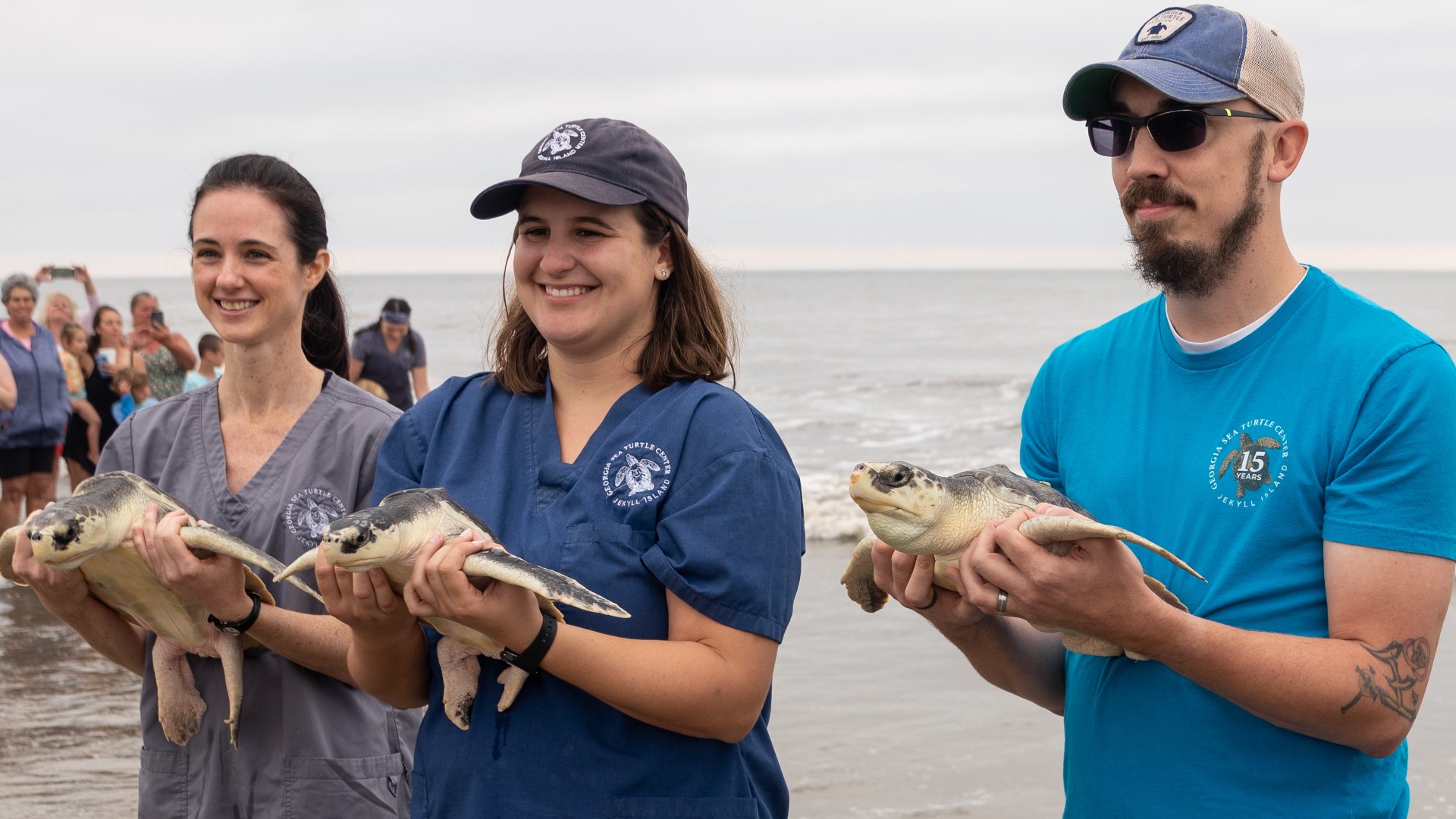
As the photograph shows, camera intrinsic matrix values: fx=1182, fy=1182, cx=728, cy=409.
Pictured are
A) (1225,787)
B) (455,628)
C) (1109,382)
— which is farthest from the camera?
(1109,382)

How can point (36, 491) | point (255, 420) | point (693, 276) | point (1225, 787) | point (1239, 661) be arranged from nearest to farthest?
1. point (1239, 661)
2. point (1225, 787)
3. point (693, 276)
4. point (255, 420)
5. point (36, 491)

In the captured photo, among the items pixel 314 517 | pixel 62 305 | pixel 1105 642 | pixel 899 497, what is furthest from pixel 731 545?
pixel 62 305

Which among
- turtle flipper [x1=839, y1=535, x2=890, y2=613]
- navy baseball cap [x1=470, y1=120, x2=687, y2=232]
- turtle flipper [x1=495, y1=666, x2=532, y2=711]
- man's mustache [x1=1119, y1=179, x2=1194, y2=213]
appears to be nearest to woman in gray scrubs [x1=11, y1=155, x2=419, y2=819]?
turtle flipper [x1=495, y1=666, x2=532, y2=711]

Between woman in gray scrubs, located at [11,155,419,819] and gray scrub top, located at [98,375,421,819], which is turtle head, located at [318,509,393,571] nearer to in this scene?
woman in gray scrubs, located at [11,155,419,819]

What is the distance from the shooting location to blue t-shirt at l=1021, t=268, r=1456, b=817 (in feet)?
5.52

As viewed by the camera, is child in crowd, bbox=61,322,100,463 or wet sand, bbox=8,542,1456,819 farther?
child in crowd, bbox=61,322,100,463

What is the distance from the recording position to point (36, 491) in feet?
27.9

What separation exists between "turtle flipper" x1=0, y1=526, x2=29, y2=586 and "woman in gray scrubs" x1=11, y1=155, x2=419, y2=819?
0.06m

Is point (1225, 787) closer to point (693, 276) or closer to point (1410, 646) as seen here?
point (1410, 646)

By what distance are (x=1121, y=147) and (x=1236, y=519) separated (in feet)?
2.18

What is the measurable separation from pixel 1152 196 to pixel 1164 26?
304 mm

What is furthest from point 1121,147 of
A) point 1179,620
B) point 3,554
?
point 3,554

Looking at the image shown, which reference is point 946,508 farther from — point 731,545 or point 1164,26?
point 1164,26

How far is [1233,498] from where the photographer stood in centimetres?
181
